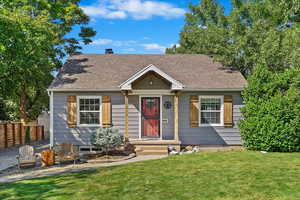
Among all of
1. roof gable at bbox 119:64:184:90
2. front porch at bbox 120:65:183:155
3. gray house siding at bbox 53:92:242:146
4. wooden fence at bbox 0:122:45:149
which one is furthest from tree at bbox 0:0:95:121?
front porch at bbox 120:65:183:155

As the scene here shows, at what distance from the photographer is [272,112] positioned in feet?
34.3

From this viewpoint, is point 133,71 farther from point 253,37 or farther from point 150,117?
point 253,37

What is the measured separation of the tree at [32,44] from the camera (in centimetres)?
941

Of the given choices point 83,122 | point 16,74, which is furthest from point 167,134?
point 16,74

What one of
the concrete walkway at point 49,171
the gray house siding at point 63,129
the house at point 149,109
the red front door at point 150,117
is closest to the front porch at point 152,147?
the house at point 149,109

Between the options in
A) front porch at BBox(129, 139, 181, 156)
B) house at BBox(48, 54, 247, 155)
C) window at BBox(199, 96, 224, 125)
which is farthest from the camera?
window at BBox(199, 96, 224, 125)

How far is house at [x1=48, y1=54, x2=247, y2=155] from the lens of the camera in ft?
38.8

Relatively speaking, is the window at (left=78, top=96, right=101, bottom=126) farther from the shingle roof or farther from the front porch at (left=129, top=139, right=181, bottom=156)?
the front porch at (left=129, top=139, right=181, bottom=156)

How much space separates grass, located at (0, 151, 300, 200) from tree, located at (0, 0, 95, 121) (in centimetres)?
451

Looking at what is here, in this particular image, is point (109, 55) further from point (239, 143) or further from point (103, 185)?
point (103, 185)

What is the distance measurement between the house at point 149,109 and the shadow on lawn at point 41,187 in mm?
4378

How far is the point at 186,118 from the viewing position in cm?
1206

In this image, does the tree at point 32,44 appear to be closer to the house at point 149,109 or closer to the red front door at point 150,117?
the house at point 149,109

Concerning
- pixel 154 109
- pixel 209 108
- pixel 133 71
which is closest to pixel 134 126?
pixel 154 109
